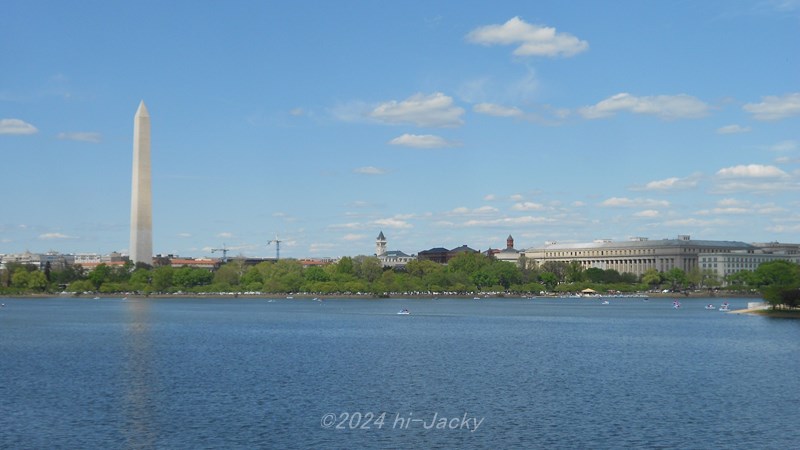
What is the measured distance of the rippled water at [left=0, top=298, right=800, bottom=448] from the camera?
29031 millimetres

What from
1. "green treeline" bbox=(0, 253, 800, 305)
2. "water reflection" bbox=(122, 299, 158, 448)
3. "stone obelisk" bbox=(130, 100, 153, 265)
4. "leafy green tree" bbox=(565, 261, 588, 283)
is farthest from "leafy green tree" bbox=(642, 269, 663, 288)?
"water reflection" bbox=(122, 299, 158, 448)

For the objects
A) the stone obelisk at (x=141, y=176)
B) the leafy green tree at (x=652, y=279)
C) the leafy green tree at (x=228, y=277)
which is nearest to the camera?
the stone obelisk at (x=141, y=176)

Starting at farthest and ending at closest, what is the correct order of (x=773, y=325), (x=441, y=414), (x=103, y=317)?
(x=103, y=317)
(x=773, y=325)
(x=441, y=414)

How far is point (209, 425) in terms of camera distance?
101 ft

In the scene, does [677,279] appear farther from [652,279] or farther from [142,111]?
[142,111]

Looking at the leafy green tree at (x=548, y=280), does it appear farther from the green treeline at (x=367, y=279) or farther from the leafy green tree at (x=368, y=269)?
the leafy green tree at (x=368, y=269)

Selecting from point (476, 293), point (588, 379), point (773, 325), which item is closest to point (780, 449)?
point (588, 379)

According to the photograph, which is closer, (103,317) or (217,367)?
(217,367)

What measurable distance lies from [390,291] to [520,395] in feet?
434

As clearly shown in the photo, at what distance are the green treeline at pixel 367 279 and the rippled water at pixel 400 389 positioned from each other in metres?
101

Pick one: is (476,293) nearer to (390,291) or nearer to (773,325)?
(390,291)

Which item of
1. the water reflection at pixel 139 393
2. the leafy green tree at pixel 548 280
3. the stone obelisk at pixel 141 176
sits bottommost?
the water reflection at pixel 139 393

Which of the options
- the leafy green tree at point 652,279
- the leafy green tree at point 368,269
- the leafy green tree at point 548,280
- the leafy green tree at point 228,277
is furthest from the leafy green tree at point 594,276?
the leafy green tree at point 228,277

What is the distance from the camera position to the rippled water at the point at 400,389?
29031 millimetres
